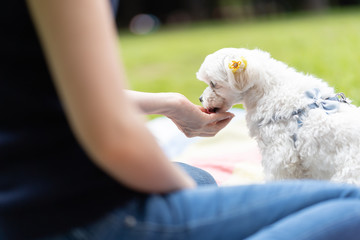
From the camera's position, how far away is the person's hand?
6.23 feet

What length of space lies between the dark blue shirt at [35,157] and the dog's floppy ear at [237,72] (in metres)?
1.13

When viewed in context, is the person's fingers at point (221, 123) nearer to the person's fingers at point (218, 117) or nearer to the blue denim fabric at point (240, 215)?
the person's fingers at point (218, 117)

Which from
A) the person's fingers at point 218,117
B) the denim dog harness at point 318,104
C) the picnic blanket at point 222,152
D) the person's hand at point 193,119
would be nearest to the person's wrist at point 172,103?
the person's hand at point 193,119

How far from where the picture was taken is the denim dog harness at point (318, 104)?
2043 mm

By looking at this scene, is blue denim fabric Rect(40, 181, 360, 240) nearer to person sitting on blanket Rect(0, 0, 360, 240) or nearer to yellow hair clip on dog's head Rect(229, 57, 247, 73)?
person sitting on blanket Rect(0, 0, 360, 240)

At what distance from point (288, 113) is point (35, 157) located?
1.28 meters

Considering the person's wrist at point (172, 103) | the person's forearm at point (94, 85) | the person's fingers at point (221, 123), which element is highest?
the person's forearm at point (94, 85)

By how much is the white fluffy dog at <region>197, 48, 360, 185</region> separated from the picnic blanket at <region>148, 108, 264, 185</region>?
480mm

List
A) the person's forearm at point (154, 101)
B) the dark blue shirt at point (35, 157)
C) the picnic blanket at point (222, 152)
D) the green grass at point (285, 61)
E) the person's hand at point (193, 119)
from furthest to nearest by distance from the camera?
the green grass at point (285, 61)
the picnic blanket at point (222, 152)
the person's hand at point (193, 119)
the person's forearm at point (154, 101)
the dark blue shirt at point (35, 157)

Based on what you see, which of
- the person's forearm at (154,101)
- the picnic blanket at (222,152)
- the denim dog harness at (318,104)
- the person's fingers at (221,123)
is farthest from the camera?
the picnic blanket at (222,152)

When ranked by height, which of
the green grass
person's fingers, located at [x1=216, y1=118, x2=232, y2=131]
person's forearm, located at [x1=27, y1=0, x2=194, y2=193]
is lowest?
the green grass

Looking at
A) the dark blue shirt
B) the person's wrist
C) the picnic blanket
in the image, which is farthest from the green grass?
the dark blue shirt

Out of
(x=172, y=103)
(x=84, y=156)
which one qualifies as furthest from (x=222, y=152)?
(x=84, y=156)

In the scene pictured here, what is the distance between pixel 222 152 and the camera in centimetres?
317
